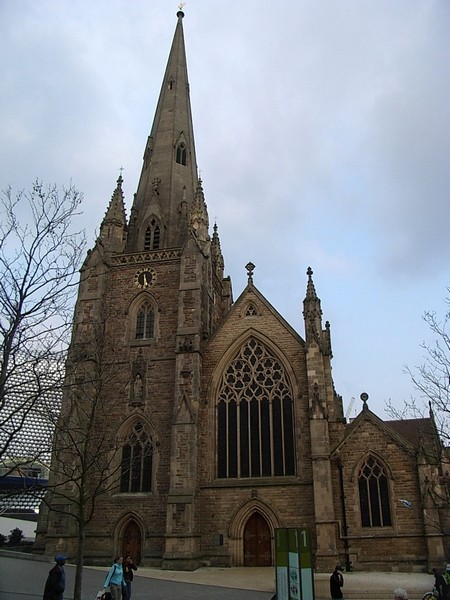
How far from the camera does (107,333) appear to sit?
26562 millimetres

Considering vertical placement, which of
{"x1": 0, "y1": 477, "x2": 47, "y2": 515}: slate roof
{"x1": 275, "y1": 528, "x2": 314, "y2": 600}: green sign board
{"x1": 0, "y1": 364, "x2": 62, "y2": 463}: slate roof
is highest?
{"x1": 0, "y1": 364, "x2": 62, "y2": 463}: slate roof

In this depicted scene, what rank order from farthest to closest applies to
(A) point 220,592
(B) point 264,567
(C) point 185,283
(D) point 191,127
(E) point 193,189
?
(D) point 191,127 → (E) point 193,189 → (C) point 185,283 → (B) point 264,567 → (A) point 220,592

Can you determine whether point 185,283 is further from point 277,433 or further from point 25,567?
point 25,567

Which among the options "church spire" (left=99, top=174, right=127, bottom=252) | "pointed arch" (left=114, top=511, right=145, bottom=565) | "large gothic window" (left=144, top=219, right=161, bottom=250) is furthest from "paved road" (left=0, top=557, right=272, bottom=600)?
"large gothic window" (left=144, top=219, right=161, bottom=250)

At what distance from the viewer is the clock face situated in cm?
2742

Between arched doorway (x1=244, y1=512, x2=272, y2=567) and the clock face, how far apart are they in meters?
12.3

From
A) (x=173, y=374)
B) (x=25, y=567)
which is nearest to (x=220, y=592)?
(x=25, y=567)

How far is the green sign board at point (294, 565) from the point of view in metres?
7.90

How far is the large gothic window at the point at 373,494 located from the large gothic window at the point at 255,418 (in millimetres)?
2929

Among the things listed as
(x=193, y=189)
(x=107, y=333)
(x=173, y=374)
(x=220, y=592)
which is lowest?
(x=220, y=592)

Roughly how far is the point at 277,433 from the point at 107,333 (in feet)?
32.1

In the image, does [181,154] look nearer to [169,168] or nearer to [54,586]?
[169,168]

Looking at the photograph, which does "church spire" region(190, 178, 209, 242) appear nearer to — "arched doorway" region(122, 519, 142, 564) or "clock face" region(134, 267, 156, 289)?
"clock face" region(134, 267, 156, 289)

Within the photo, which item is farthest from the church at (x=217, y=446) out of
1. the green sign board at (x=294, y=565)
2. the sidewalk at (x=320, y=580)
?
the green sign board at (x=294, y=565)
